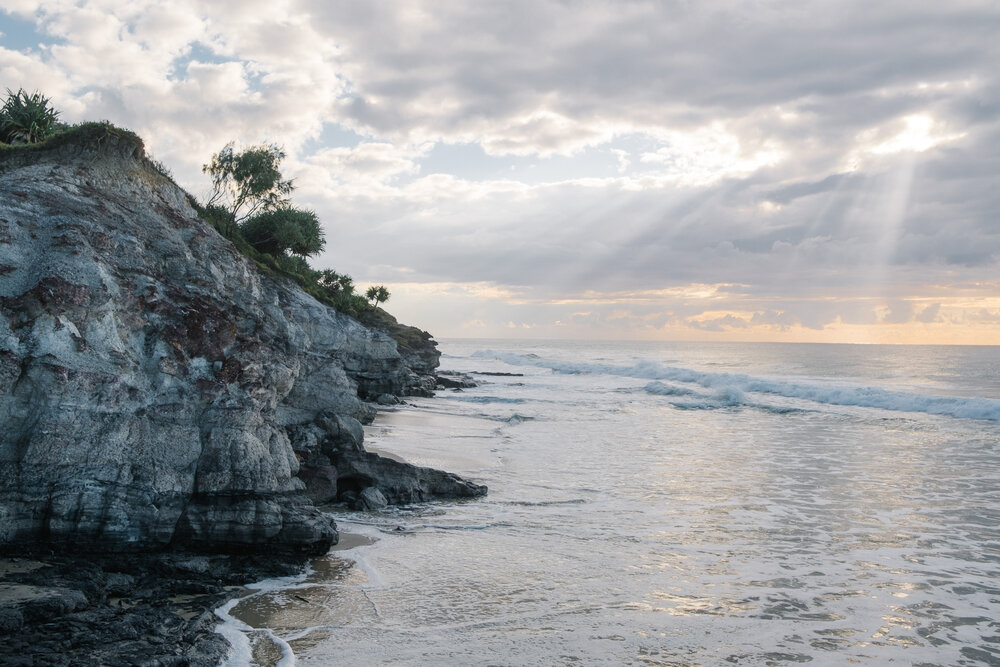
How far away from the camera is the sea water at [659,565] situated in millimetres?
8453

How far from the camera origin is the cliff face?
9.61m

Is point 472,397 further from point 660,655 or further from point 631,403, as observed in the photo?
point 660,655

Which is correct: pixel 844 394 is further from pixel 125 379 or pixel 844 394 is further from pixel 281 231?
pixel 125 379

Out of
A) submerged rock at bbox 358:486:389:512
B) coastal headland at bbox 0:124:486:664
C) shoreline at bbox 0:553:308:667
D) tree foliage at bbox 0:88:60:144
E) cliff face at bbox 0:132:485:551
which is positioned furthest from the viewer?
tree foliage at bbox 0:88:60:144

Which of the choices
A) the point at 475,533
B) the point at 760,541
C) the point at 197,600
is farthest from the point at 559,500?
the point at 197,600

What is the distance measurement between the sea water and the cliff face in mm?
1757

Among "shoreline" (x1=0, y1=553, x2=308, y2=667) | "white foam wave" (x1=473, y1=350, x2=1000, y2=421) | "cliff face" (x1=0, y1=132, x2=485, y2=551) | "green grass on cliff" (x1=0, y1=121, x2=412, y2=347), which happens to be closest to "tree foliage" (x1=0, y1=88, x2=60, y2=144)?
"green grass on cliff" (x1=0, y1=121, x2=412, y2=347)

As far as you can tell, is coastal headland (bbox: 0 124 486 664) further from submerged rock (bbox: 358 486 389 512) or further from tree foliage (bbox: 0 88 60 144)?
tree foliage (bbox: 0 88 60 144)

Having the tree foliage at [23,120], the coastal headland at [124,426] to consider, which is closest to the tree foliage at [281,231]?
the tree foliage at [23,120]

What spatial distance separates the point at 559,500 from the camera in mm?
16312

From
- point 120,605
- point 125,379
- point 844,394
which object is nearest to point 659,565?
point 120,605

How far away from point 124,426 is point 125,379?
0.74 meters

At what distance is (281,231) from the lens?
38.5 metres

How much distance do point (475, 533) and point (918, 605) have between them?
734 centimetres
